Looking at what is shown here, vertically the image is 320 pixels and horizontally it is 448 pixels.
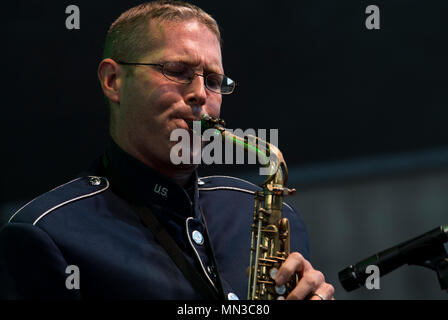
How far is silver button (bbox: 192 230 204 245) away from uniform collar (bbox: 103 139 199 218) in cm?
9

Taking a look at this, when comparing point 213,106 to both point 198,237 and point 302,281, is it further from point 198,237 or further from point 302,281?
point 302,281

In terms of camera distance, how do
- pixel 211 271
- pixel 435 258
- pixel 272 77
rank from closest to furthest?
1. pixel 435 258
2. pixel 211 271
3. pixel 272 77

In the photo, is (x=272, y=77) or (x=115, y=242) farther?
(x=272, y=77)

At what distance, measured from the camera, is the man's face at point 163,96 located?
7.31 feet

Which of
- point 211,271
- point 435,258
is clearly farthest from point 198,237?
point 435,258

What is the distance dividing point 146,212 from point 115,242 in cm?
18

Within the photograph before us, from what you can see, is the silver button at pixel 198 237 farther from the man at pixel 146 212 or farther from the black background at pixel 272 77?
the black background at pixel 272 77

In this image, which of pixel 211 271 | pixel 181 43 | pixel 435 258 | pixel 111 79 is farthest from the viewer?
pixel 111 79

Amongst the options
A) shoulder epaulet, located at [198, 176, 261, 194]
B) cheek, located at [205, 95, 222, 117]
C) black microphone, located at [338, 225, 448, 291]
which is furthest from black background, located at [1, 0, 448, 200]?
black microphone, located at [338, 225, 448, 291]

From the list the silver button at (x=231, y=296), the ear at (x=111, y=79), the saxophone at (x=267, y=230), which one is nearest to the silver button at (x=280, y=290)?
the saxophone at (x=267, y=230)

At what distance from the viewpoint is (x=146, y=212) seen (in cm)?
219

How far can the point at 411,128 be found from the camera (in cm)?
500

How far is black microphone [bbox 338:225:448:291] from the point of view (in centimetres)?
176

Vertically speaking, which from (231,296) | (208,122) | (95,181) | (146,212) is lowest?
(231,296)
